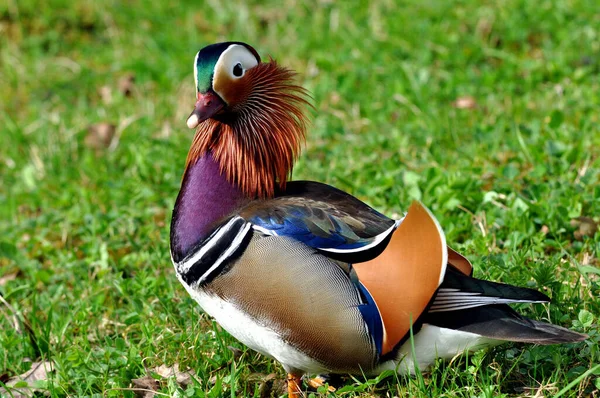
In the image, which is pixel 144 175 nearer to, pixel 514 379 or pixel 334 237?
pixel 334 237

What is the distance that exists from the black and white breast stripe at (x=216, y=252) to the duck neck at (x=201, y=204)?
1.5 inches

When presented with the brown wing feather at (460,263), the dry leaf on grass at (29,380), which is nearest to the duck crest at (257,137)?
the brown wing feather at (460,263)

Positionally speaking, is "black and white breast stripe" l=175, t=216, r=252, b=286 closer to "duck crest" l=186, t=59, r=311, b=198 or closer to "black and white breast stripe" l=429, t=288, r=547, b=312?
"duck crest" l=186, t=59, r=311, b=198

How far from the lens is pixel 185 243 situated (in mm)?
2607

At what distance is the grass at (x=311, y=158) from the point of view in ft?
9.15

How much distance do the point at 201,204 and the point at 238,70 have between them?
0.44 m

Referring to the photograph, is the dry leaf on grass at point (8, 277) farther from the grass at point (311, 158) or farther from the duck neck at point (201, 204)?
the duck neck at point (201, 204)

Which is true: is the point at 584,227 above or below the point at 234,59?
below

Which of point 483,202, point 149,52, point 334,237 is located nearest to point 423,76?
point 483,202

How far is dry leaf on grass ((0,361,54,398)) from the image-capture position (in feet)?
9.18

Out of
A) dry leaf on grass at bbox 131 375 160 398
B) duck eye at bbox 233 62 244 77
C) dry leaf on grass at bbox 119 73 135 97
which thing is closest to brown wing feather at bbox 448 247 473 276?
duck eye at bbox 233 62 244 77

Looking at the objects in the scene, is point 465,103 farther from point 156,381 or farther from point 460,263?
point 156,381

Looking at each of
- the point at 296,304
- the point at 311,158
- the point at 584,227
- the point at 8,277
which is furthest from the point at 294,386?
the point at 311,158

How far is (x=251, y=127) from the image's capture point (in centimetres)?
274
